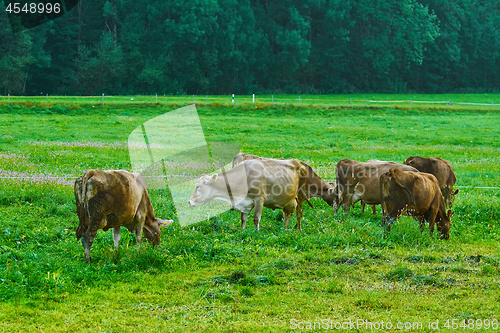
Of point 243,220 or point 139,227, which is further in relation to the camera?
point 243,220

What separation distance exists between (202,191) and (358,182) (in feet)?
14.0

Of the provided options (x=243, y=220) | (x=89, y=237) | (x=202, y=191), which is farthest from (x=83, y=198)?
(x=243, y=220)

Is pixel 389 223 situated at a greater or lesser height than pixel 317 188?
lesser

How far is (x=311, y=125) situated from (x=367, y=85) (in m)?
56.5

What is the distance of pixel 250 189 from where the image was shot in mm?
13602

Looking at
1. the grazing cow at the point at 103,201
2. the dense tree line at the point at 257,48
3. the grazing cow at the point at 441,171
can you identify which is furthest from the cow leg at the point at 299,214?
the dense tree line at the point at 257,48

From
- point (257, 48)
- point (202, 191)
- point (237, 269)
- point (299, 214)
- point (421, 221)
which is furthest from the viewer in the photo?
point (257, 48)

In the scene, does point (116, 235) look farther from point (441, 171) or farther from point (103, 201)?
point (441, 171)

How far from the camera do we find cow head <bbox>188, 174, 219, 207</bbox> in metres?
13.5

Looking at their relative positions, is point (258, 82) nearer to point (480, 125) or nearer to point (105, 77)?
point (105, 77)

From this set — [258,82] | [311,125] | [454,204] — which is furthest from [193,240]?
[258,82]

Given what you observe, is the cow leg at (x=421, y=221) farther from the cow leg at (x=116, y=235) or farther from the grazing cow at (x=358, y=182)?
the cow leg at (x=116, y=235)

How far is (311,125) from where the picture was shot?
126 feet

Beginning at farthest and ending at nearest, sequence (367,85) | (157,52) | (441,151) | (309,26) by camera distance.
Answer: (367,85)
(309,26)
(157,52)
(441,151)
